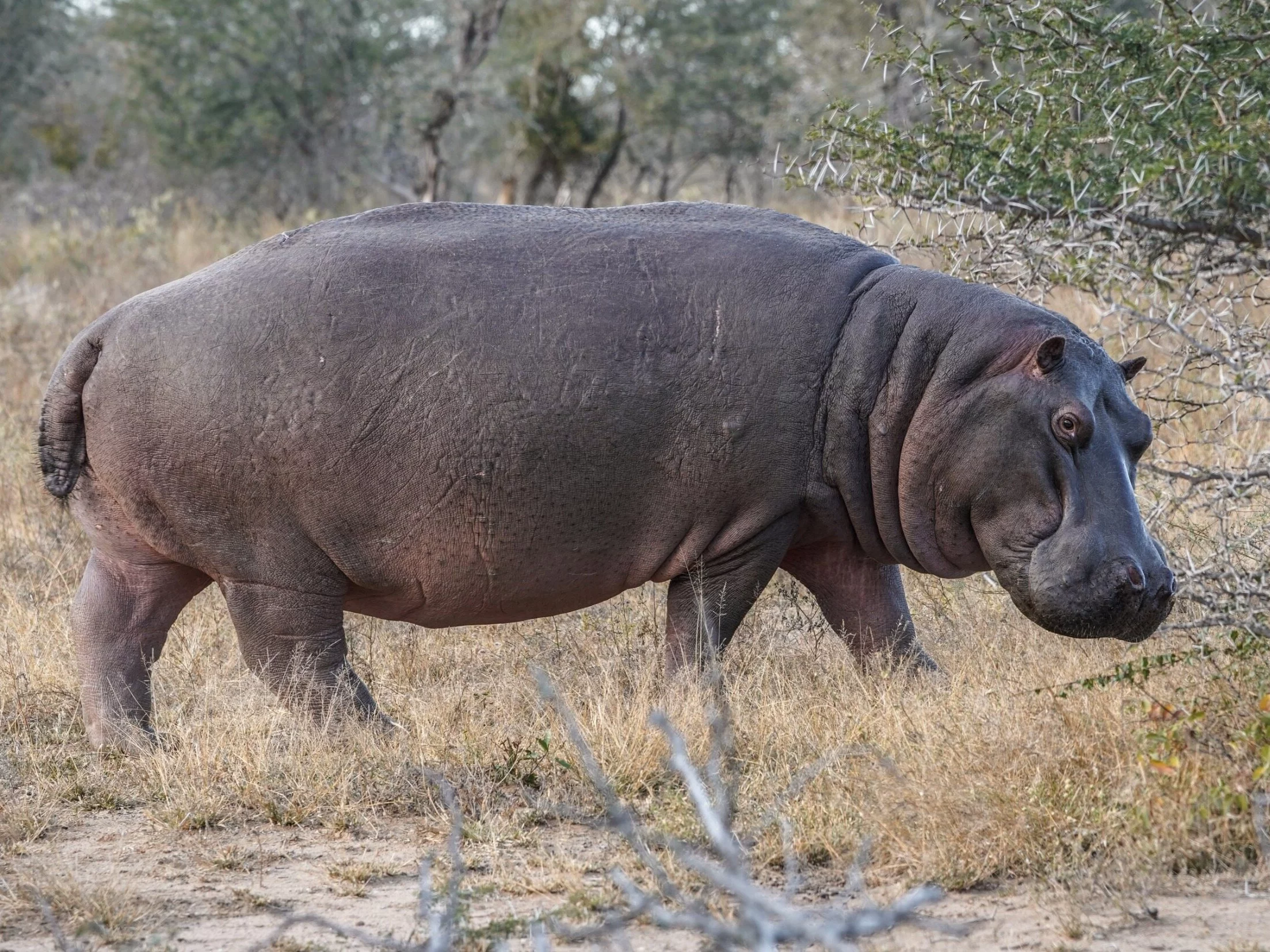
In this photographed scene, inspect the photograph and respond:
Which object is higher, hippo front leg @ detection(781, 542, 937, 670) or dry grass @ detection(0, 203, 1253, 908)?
hippo front leg @ detection(781, 542, 937, 670)

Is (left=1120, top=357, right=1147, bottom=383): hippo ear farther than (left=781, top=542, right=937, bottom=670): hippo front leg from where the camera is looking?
No

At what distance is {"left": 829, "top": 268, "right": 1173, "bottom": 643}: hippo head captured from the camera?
4633 mm

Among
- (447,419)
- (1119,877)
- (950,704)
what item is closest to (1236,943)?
(1119,877)

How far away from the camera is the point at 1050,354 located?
471cm

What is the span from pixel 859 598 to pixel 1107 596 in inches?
43.7

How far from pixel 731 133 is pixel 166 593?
17.4 metres

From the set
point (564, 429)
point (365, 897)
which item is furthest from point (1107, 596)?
point (365, 897)

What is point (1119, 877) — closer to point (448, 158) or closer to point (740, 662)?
point (740, 662)

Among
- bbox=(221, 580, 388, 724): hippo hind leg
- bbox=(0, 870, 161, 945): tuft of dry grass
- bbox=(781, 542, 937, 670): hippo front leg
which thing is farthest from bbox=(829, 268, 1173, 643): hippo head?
bbox=(0, 870, 161, 945): tuft of dry grass

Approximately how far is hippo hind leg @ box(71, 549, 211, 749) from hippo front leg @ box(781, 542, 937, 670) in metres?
2.17

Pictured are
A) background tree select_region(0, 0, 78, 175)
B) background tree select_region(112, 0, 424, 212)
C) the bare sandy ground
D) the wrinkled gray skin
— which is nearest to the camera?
the bare sandy ground

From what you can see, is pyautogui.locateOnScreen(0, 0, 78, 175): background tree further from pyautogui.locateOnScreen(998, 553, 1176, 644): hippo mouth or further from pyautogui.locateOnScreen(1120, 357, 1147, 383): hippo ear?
pyautogui.locateOnScreen(998, 553, 1176, 644): hippo mouth

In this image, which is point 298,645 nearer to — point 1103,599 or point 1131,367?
point 1103,599

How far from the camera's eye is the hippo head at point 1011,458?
4.63m
